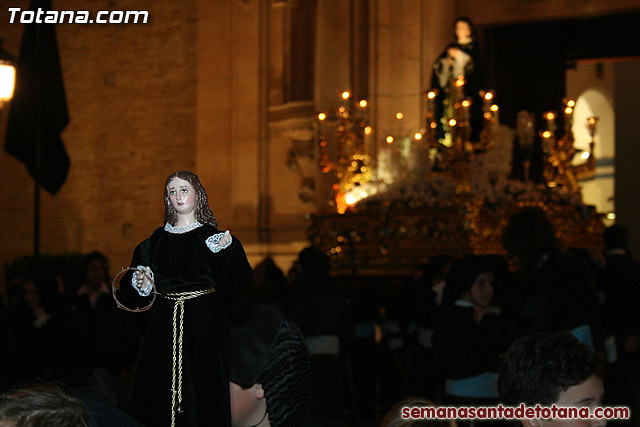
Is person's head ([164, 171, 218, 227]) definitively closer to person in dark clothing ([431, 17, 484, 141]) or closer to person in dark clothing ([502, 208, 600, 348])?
person in dark clothing ([502, 208, 600, 348])

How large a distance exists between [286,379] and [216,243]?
436mm

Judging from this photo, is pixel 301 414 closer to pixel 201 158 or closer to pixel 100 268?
pixel 100 268

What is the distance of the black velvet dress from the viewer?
2604mm

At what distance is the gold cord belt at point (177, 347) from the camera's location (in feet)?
8.59

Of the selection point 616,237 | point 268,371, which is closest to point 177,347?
point 268,371

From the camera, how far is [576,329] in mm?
4859

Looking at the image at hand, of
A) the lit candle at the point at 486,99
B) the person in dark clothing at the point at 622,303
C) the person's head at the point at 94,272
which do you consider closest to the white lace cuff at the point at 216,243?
the person in dark clothing at the point at 622,303

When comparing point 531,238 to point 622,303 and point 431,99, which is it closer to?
point 622,303

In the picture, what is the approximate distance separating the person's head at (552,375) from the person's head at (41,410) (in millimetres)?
1491

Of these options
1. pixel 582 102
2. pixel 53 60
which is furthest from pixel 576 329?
pixel 582 102

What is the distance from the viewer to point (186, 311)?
2654mm

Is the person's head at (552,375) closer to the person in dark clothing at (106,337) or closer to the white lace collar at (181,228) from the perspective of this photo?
the white lace collar at (181,228)

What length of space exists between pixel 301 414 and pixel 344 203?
27.9 feet
